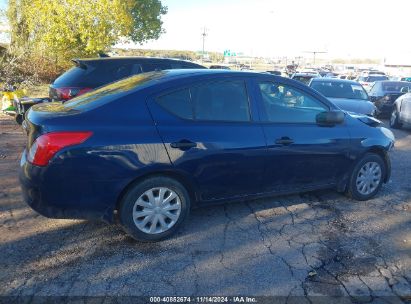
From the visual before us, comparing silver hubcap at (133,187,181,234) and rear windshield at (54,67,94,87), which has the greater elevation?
rear windshield at (54,67,94,87)

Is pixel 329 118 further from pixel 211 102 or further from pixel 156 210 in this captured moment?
pixel 156 210

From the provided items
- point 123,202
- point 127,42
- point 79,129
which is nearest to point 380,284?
point 123,202

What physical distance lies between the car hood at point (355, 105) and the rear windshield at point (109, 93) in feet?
21.9

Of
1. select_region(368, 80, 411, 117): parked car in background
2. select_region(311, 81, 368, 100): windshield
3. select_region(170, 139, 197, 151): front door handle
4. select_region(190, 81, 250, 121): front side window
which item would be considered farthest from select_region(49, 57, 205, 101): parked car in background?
select_region(368, 80, 411, 117): parked car in background

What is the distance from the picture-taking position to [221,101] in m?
3.84

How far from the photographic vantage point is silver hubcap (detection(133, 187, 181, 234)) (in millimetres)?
3500

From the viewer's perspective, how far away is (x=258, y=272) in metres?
3.24

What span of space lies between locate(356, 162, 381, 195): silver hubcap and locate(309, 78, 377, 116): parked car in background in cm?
481

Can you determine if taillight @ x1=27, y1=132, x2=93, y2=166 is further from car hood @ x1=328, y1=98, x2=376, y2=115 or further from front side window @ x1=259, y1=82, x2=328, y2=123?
car hood @ x1=328, y1=98, x2=376, y2=115

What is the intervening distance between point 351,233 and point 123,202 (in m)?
2.42

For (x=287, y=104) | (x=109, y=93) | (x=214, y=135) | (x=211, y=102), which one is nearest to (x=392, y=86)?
(x=287, y=104)

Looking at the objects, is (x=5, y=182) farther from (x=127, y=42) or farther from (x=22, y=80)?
(x=127, y=42)

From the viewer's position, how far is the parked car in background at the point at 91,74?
22.3 ft

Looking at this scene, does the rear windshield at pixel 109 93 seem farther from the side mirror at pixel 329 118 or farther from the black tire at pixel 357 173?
the black tire at pixel 357 173
